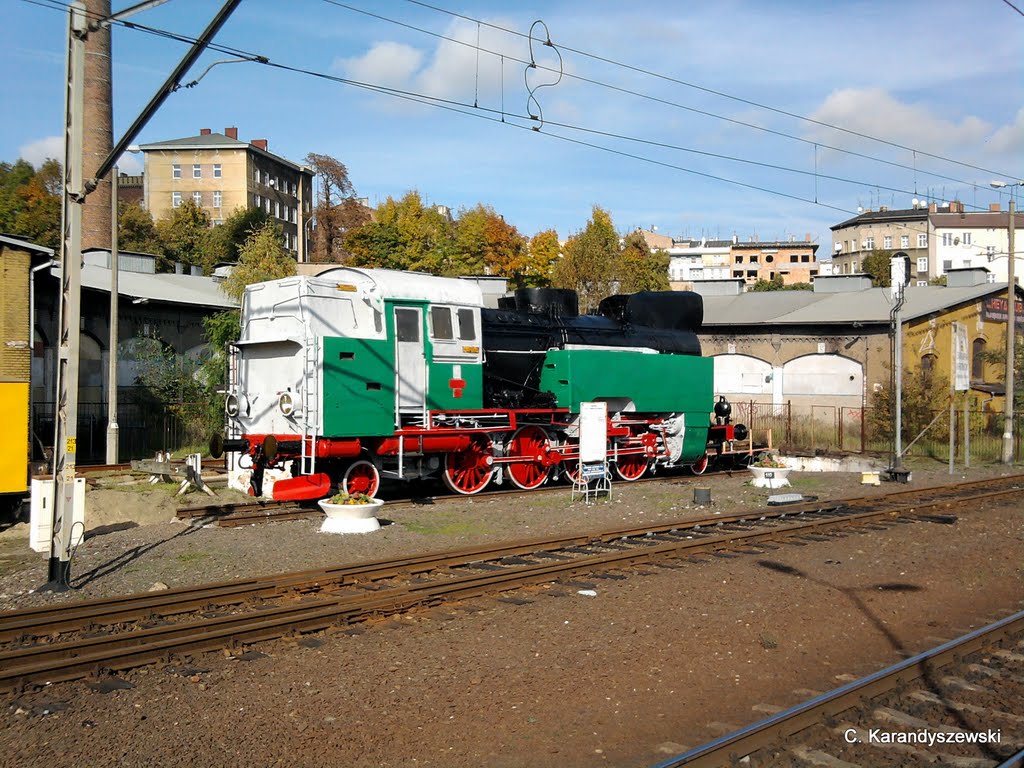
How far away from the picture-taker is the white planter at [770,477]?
1903 cm

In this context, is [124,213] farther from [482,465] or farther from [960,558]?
[960,558]

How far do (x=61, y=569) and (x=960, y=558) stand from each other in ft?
34.8

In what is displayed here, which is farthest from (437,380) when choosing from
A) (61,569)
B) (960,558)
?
(960,558)

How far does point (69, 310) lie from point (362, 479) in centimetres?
654

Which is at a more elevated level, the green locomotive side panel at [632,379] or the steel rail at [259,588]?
the green locomotive side panel at [632,379]

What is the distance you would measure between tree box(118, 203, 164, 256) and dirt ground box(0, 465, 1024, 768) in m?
45.8

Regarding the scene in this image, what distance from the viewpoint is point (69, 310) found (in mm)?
9766

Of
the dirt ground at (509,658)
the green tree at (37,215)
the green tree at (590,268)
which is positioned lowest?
the dirt ground at (509,658)

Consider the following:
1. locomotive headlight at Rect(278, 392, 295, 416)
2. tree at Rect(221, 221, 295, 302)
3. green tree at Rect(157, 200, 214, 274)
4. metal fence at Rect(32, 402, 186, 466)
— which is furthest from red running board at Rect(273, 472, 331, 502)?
green tree at Rect(157, 200, 214, 274)

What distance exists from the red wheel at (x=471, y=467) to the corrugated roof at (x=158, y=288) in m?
14.6

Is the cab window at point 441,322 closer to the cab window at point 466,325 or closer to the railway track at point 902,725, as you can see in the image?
the cab window at point 466,325

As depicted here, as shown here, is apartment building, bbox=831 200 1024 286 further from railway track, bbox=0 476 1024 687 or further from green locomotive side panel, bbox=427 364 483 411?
railway track, bbox=0 476 1024 687

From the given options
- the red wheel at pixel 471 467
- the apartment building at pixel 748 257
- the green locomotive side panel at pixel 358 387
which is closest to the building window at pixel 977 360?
the red wheel at pixel 471 467

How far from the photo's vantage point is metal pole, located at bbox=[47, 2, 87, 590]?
9.58 meters
